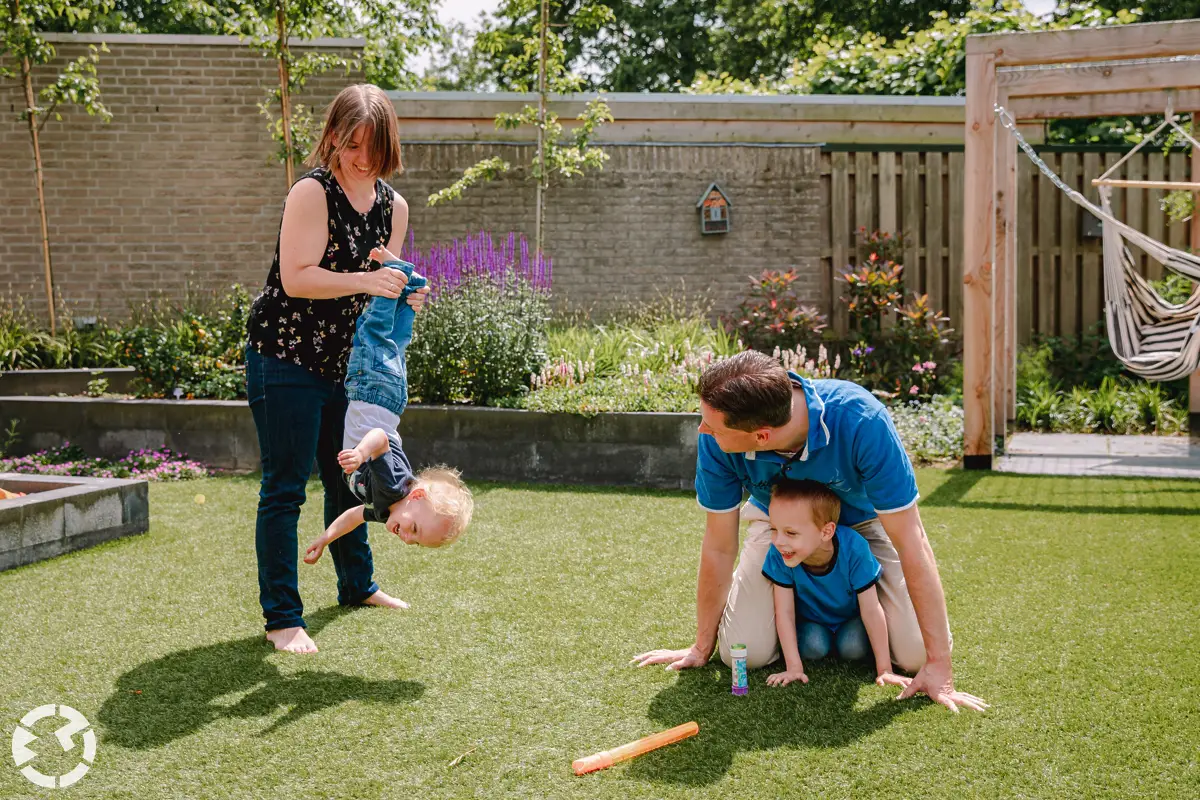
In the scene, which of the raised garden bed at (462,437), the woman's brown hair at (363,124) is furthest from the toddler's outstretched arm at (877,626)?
the raised garden bed at (462,437)

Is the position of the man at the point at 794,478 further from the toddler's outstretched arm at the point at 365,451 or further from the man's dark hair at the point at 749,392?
the toddler's outstretched arm at the point at 365,451

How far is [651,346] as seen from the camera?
26.6 ft

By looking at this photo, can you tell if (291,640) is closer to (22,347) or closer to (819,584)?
Answer: (819,584)

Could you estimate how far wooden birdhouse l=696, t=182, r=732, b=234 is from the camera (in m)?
9.86

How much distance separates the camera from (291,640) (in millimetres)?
3549

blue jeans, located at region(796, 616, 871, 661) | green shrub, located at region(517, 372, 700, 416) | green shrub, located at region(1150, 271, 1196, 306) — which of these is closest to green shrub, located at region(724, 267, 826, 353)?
green shrub, located at region(517, 372, 700, 416)

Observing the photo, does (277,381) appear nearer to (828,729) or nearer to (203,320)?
(828,729)

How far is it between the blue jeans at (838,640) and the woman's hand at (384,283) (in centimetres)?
168

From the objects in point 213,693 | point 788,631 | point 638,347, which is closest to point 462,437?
point 638,347

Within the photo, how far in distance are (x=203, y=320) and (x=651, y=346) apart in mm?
3504

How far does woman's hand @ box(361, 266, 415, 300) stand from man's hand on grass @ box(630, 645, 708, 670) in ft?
4.60

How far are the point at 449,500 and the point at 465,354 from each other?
3574 millimetres

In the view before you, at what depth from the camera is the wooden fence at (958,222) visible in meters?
10.0

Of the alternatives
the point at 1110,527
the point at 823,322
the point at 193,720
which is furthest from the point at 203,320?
the point at 1110,527
